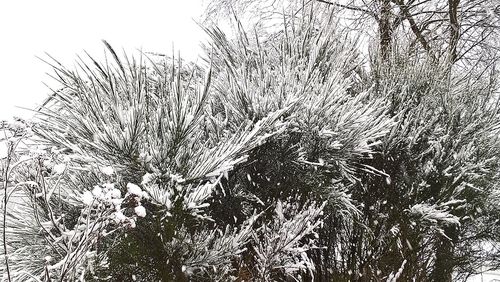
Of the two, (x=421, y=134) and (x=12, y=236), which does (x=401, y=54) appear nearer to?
(x=421, y=134)

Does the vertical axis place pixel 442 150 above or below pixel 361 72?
below

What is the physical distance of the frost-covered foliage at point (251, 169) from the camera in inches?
108

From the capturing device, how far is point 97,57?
3135 mm

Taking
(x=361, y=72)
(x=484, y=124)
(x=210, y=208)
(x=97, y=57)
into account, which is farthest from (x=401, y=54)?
(x=97, y=57)

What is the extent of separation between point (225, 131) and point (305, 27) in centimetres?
154

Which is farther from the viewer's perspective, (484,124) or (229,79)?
(484,124)

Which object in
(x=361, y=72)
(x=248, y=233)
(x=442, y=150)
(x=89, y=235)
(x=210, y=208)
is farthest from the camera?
(x=361, y=72)

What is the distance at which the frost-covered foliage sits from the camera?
274cm

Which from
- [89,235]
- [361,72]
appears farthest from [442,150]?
[89,235]

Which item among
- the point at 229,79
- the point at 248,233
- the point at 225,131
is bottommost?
the point at 248,233

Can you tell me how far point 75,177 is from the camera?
318 cm

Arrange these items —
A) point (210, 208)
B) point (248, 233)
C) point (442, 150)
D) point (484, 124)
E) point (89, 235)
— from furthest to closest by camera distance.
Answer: point (484, 124) < point (442, 150) < point (210, 208) < point (248, 233) < point (89, 235)

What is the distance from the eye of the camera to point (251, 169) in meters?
3.50

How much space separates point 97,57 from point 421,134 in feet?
8.94
